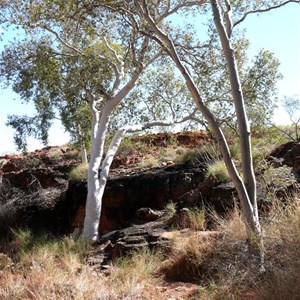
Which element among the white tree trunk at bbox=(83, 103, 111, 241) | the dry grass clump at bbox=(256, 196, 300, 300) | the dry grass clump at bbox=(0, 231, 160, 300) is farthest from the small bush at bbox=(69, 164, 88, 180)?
the dry grass clump at bbox=(256, 196, 300, 300)

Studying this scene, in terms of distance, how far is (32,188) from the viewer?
1686 centimetres

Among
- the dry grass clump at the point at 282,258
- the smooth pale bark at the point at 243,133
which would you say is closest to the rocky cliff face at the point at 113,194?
the smooth pale bark at the point at 243,133

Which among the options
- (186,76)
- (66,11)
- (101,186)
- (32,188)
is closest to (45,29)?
(66,11)

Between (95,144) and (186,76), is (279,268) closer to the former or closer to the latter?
(186,76)

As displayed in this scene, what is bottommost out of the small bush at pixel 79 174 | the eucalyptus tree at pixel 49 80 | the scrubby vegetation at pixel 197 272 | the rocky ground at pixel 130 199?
the scrubby vegetation at pixel 197 272

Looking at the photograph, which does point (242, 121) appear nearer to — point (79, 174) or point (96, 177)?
point (96, 177)

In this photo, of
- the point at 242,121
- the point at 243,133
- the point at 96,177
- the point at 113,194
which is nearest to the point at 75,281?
the point at 243,133

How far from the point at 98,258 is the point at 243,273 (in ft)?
15.3

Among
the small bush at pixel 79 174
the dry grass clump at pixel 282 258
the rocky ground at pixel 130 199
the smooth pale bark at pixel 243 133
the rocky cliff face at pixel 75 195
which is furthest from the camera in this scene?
the small bush at pixel 79 174

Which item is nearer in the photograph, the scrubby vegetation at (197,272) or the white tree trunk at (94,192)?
the scrubby vegetation at (197,272)

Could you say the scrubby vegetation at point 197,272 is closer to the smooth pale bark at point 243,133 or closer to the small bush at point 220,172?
the smooth pale bark at point 243,133

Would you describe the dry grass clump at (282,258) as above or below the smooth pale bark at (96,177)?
below

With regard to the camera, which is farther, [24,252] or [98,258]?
[24,252]

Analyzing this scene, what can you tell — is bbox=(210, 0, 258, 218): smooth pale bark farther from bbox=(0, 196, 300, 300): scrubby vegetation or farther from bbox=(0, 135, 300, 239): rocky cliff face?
bbox=(0, 135, 300, 239): rocky cliff face
